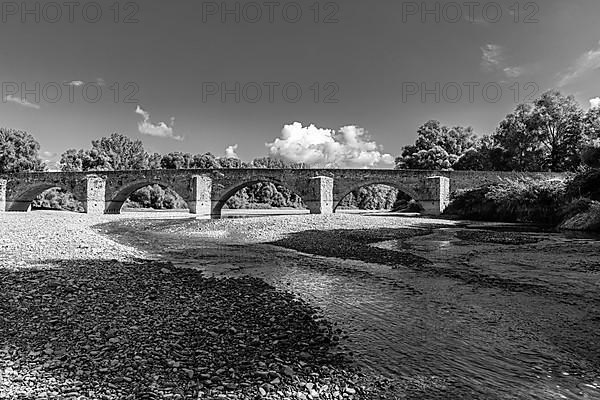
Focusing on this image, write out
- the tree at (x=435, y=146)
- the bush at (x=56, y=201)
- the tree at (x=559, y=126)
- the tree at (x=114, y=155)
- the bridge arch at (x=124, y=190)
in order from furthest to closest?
1. the tree at (x=114, y=155)
2. the tree at (x=435, y=146)
3. the bush at (x=56, y=201)
4. the tree at (x=559, y=126)
5. the bridge arch at (x=124, y=190)

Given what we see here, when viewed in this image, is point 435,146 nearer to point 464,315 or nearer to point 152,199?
point 152,199

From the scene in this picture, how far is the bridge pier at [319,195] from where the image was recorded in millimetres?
43031

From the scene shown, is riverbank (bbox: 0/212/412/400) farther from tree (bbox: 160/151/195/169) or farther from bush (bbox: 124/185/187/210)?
tree (bbox: 160/151/195/169)

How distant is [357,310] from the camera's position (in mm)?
7180

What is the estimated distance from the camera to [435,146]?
6266 centimetres

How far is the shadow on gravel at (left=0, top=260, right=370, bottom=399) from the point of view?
152 inches

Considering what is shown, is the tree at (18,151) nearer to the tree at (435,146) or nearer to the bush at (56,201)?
the bush at (56,201)

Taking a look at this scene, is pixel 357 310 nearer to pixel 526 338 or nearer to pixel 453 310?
pixel 453 310

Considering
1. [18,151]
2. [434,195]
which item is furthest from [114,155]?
[434,195]

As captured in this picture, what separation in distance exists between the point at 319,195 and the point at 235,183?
34.6 feet

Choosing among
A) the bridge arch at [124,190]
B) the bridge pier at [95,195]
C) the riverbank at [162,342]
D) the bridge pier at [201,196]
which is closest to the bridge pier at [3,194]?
the bridge pier at [95,195]

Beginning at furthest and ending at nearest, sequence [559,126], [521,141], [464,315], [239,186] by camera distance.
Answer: [521,141] → [559,126] → [239,186] → [464,315]

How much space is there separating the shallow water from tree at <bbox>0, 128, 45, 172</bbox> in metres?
64.3

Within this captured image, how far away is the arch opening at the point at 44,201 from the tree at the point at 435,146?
5137 centimetres
